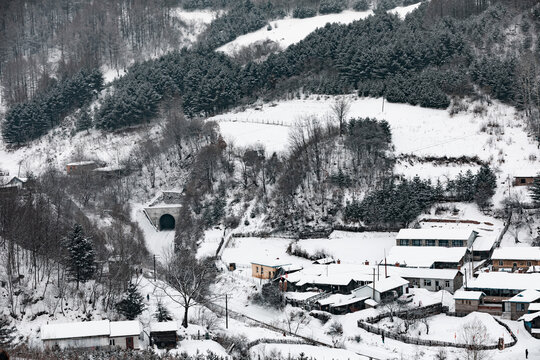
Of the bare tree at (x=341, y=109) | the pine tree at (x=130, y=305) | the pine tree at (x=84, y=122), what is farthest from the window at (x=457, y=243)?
the pine tree at (x=84, y=122)

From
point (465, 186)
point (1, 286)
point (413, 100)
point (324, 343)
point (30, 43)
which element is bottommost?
point (324, 343)

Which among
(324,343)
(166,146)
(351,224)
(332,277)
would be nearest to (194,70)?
(166,146)

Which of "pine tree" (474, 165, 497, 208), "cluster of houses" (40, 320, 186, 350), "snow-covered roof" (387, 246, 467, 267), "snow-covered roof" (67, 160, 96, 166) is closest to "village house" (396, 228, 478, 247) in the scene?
"snow-covered roof" (387, 246, 467, 267)

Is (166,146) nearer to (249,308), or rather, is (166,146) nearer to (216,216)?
(216,216)

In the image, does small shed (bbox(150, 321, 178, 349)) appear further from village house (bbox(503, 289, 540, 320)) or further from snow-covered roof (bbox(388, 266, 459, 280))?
village house (bbox(503, 289, 540, 320))

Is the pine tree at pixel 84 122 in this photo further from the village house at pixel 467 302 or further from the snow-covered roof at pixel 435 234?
the village house at pixel 467 302

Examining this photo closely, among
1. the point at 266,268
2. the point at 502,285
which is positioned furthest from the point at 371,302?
the point at 266,268
